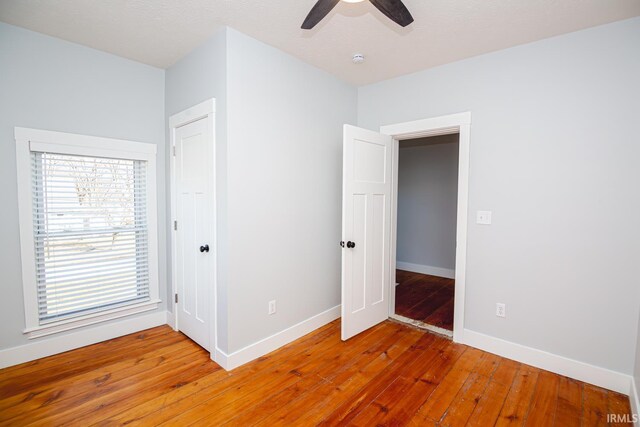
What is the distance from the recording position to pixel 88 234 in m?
2.70

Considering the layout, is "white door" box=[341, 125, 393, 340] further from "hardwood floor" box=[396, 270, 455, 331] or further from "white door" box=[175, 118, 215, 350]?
"white door" box=[175, 118, 215, 350]

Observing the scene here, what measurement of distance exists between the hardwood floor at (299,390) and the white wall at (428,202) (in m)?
2.73

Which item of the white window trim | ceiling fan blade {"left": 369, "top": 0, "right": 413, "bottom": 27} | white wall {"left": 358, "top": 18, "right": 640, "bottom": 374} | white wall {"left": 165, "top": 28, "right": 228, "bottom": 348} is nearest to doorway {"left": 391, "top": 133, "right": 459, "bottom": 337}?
white wall {"left": 358, "top": 18, "right": 640, "bottom": 374}

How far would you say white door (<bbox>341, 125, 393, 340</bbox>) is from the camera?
9.13 ft

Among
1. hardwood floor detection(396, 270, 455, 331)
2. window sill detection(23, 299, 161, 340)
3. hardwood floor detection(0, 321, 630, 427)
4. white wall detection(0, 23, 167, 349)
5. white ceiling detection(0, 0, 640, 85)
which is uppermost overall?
white ceiling detection(0, 0, 640, 85)

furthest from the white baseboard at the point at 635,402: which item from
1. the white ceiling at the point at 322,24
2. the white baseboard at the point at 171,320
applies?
the white baseboard at the point at 171,320

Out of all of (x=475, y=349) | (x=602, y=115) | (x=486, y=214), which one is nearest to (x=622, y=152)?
(x=602, y=115)

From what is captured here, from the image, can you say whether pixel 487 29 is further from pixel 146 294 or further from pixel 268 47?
pixel 146 294

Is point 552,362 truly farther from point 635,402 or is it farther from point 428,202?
point 428,202

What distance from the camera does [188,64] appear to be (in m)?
2.72

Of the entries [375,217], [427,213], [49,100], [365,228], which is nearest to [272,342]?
[365,228]

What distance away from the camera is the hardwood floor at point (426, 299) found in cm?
336

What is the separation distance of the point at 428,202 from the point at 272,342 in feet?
12.7

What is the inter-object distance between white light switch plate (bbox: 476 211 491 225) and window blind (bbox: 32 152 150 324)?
10.8ft
